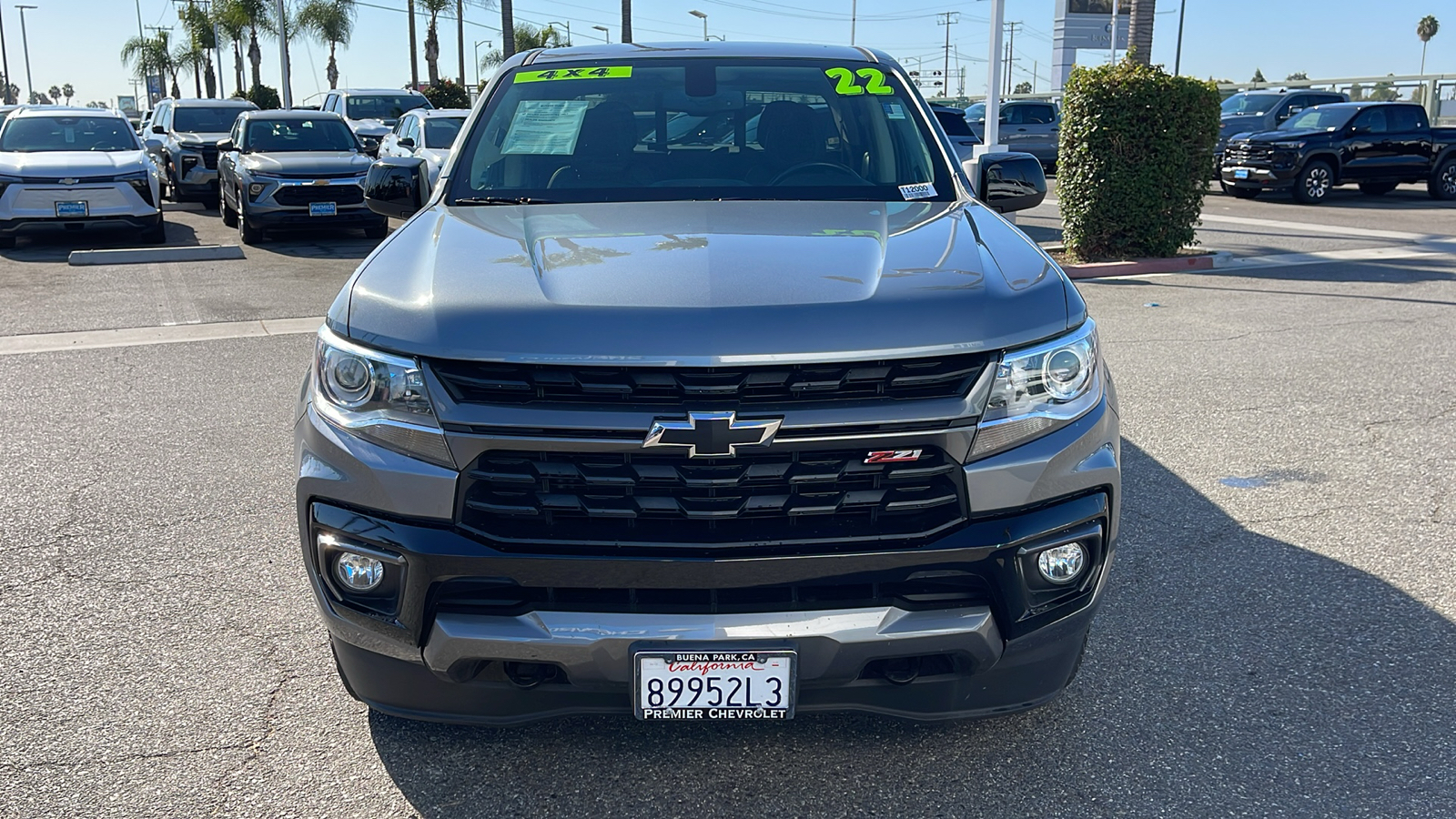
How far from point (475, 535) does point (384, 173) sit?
243 centimetres

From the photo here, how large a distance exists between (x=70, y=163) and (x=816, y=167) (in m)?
13.0

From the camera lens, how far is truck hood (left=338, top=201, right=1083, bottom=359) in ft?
8.30

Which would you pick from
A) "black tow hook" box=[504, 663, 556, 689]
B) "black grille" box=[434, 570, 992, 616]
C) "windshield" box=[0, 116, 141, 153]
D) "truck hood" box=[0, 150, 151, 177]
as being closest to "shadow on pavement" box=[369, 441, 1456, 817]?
"black tow hook" box=[504, 663, 556, 689]

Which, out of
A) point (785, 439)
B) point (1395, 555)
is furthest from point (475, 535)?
point (1395, 555)

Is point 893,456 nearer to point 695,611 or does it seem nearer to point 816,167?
point 695,611

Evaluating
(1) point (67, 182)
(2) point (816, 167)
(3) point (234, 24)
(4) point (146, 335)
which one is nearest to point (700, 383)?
(2) point (816, 167)

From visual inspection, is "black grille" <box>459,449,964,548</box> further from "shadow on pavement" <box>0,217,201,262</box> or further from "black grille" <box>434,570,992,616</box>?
"shadow on pavement" <box>0,217,201,262</box>

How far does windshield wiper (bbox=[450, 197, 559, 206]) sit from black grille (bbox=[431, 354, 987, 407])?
138cm

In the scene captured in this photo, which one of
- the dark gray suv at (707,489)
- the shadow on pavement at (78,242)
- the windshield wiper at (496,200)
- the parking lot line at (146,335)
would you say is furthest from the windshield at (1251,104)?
the dark gray suv at (707,489)

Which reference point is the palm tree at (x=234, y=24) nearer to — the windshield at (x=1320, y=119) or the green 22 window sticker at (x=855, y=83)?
the windshield at (x=1320, y=119)

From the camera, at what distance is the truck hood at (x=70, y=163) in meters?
13.9

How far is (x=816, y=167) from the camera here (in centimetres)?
408

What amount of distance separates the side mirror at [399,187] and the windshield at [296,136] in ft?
39.1

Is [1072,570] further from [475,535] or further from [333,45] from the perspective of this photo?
[333,45]
